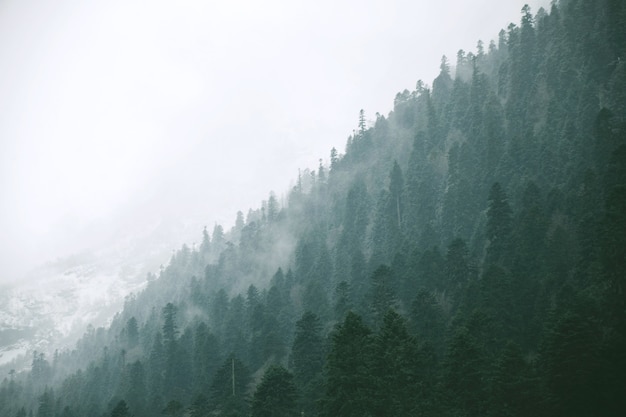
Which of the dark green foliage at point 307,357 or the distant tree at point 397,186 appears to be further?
the distant tree at point 397,186

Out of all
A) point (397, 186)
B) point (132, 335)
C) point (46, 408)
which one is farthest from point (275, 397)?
point (132, 335)

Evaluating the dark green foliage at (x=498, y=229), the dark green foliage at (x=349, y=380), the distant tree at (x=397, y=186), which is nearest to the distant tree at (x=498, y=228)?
the dark green foliage at (x=498, y=229)

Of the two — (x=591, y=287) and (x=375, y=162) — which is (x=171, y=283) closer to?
(x=375, y=162)

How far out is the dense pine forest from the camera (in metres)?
39.9

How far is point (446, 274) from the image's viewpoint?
72000 millimetres

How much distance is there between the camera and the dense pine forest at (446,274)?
39.9 meters

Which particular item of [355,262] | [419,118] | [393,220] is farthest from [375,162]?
[355,262]

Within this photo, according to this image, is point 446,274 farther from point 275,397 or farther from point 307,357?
point 275,397

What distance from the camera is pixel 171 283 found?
197 m

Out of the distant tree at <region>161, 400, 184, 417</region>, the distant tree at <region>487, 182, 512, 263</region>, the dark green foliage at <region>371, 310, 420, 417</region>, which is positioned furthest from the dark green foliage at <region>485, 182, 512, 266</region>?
the distant tree at <region>161, 400, 184, 417</region>

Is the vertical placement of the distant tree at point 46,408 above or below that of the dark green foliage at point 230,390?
below

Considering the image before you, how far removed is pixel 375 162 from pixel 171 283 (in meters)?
114

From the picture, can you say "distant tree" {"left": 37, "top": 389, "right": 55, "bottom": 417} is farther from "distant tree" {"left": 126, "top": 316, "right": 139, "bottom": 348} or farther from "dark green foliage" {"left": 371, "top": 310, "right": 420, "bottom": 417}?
"dark green foliage" {"left": 371, "top": 310, "right": 420, "bottom": 417}

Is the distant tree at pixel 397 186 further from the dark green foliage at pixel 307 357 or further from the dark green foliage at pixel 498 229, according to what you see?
the dark green foliage at pixel 307 357
